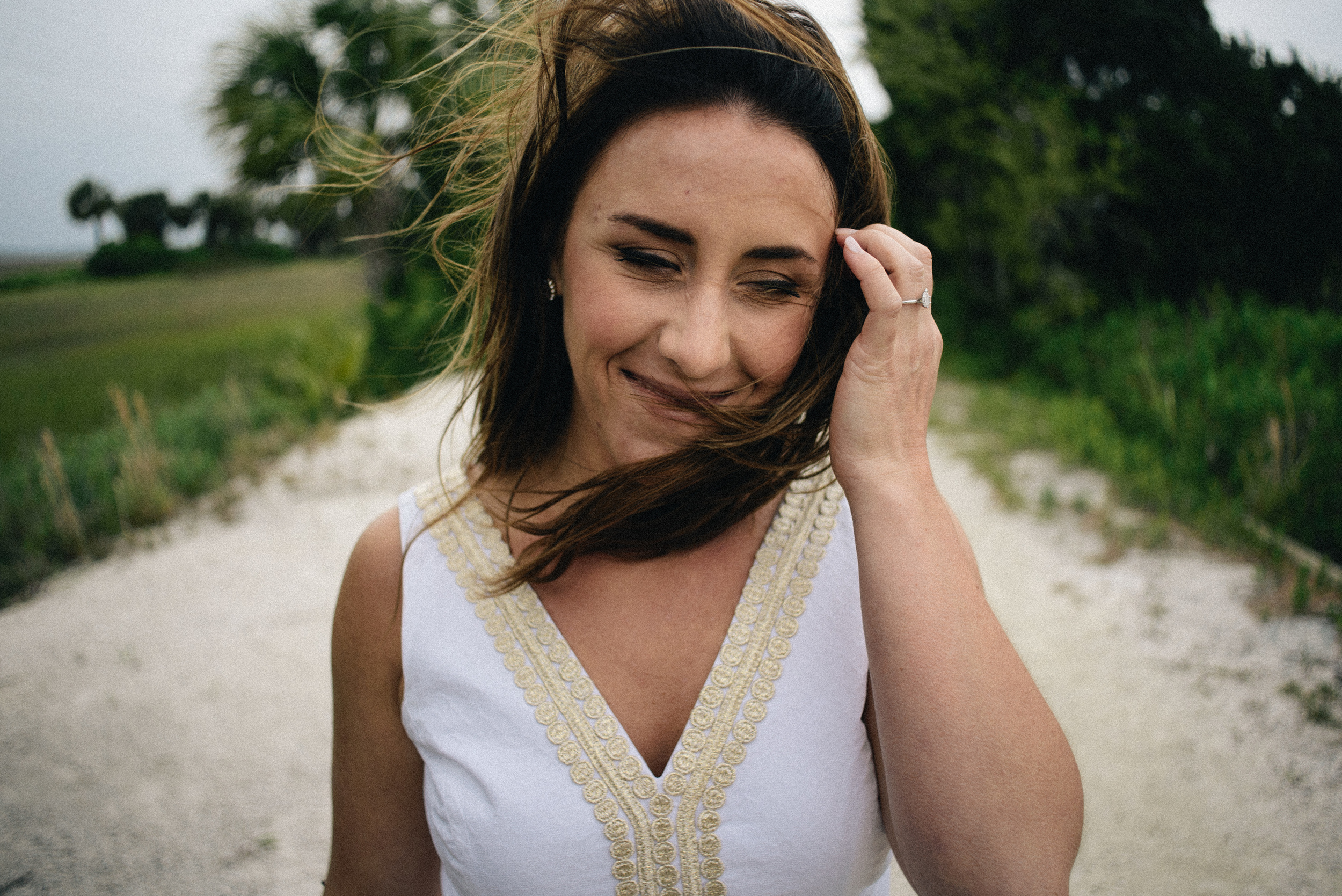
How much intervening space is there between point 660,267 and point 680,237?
6 centimetres

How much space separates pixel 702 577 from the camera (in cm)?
134

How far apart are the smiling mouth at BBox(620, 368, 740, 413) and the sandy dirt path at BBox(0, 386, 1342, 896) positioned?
773 mm

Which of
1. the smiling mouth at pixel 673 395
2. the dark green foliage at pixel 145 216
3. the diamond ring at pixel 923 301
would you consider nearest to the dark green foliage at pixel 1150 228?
the diamond ring at pixel 923 301

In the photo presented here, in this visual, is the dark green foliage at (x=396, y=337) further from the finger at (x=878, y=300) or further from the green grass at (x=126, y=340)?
the finger at (x=878, y=300)

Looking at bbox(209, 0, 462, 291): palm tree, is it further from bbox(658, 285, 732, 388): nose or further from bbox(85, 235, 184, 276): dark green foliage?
bbox(658, 285, 732, 388): nose

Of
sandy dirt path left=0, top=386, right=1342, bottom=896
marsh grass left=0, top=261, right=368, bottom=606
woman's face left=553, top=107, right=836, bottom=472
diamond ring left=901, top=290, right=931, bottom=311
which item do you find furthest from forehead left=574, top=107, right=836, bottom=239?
marsh grass left=0, top=261, right=368, bottom=606

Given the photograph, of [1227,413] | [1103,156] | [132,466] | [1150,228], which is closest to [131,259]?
[132,466]

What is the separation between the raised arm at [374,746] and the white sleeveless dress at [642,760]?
6 cm

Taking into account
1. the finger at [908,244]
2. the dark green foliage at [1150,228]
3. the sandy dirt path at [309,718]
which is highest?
the finger at [908,244]

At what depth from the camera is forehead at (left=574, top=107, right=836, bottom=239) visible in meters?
1.09

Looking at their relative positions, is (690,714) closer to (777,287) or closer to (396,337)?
(777,287)

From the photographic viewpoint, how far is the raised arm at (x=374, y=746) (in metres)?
1.30

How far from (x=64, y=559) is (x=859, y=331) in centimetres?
649

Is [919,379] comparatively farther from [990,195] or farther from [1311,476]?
[990,195]
